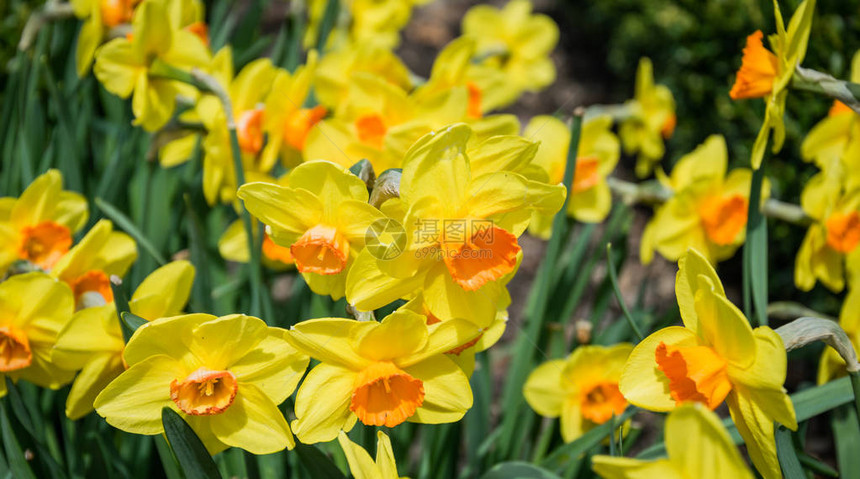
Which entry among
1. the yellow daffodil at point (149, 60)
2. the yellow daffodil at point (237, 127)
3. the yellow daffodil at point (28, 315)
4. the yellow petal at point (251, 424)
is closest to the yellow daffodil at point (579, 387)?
the yellow petal at point (251, 424)

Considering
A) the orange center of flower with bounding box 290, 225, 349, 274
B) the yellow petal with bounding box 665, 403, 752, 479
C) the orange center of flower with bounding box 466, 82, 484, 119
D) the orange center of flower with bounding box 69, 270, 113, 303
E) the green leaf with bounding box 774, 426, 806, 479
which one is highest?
the orange center of flower with bounding box 290, 225, 349, 274

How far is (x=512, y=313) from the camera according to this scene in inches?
117

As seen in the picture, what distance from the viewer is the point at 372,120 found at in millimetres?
1590

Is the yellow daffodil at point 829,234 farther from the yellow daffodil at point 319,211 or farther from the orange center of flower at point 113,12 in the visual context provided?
the orange center of flower at point 113,12

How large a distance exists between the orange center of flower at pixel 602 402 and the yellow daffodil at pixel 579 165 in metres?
0.45

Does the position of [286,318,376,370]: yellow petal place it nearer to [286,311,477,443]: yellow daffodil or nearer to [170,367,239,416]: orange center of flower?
[286,311,477,443]: yellow daffodil

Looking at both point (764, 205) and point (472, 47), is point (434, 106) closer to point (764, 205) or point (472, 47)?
point (472, 47)

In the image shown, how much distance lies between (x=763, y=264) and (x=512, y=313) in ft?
5.28

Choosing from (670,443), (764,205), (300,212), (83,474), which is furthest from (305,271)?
(764,205)

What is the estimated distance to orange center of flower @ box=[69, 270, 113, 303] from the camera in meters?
1.32

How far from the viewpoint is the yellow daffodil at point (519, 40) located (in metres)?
2.40

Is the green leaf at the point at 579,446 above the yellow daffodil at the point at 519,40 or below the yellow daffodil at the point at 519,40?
below

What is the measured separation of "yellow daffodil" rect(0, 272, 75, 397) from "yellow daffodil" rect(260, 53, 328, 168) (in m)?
0.56

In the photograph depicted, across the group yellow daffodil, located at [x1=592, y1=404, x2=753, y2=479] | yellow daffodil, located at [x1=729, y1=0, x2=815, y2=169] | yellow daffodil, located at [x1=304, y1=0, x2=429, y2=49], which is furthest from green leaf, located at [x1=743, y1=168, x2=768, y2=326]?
yellow daffodil, located at [x1=304, y1=0, x2=429, y2=49]
